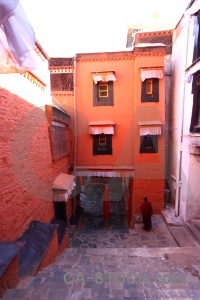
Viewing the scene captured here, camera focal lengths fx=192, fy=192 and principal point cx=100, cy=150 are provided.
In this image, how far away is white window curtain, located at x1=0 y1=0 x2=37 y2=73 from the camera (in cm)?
Answer: 236

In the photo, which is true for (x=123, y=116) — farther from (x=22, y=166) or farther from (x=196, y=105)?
(x=22, y=166)

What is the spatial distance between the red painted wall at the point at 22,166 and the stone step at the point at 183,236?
591 centimetres

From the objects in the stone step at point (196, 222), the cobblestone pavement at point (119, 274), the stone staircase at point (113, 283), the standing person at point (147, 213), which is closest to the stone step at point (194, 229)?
the stone step at point (196, 222)

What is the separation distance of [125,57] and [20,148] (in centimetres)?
990

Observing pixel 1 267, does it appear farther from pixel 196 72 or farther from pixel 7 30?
pixel 196 72

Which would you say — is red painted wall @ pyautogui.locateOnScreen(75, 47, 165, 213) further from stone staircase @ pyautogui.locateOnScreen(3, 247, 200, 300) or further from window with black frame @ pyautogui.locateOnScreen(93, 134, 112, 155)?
stone staircase @ pyautogui.locateOnScreen(3, 247, 200, 300)

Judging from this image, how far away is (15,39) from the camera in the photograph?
260 centimetres

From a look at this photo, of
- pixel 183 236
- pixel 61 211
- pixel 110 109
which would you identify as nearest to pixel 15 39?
pixel 61 211

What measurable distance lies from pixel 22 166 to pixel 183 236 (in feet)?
25.8

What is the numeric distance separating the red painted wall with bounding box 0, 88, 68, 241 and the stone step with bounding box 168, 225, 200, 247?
19.4 feet

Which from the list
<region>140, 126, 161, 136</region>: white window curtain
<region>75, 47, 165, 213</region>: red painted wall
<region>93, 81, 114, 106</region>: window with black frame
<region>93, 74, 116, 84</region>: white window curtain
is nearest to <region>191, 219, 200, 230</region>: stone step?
<region>75, 47, 165, 213</region>: red painted wall

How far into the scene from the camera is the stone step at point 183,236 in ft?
27.4

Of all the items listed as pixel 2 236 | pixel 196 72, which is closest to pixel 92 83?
pixel 196 72

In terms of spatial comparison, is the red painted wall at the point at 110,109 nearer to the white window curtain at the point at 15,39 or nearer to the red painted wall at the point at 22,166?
the red painted wall at the point at 22,166
